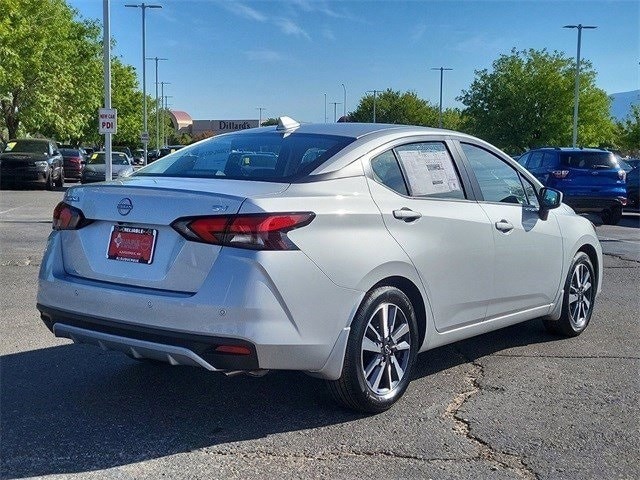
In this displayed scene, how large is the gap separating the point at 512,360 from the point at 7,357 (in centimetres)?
354

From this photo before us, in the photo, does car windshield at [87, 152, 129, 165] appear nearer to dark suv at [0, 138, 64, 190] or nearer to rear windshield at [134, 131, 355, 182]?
dark suv at [0, 138, 64, 190]

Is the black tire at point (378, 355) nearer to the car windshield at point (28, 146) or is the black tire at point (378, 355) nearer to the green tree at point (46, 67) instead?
the car windshield at point (28, 146)

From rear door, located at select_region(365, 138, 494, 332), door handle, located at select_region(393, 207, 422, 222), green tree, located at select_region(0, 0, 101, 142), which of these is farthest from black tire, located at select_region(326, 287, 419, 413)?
green tree, located at select_region(0, 0, 101, 142)

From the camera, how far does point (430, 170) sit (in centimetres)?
503

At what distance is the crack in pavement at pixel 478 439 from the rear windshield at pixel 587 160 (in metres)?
12.8

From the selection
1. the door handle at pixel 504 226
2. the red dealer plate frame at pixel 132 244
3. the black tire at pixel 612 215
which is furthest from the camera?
the black tire at pixel 612 215

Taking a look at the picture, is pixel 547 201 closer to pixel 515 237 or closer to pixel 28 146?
pixel 515 237

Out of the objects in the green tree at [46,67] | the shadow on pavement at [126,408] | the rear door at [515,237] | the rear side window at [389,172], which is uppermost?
the green tree at [46,67]

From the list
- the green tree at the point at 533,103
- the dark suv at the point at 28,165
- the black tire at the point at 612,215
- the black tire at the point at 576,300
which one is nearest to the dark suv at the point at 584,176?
the black tire at the point at 612,215

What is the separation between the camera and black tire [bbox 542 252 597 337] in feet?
20.5

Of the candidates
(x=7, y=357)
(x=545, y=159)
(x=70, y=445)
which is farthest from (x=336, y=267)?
(x=545, y=159)

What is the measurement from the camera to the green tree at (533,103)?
5219 centimetres

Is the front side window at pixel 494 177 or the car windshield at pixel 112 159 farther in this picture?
the car windshield at pixel 112 159

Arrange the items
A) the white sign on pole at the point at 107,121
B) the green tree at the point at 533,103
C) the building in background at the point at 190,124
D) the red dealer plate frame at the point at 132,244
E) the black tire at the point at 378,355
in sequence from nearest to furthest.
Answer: the red dealer plate frame at the point at 132,244 → the black tire at the point at 378,355 → the white sign on pole at the point at 107,121 → the green tree at the point at 533,103 → the building in background at the point at 190,124
